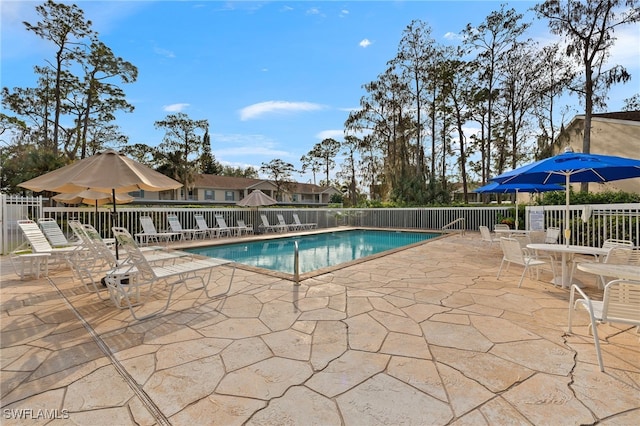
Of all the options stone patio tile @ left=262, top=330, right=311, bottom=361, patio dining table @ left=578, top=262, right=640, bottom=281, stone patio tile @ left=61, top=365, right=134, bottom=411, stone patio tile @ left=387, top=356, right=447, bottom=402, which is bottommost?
stone patio tile @ left=387, top=356, right=447, bottom=402

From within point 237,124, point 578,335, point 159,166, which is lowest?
point 578,335

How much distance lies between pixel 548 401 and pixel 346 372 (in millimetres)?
1291

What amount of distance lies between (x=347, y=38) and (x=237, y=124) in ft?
55.6

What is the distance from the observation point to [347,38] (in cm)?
883

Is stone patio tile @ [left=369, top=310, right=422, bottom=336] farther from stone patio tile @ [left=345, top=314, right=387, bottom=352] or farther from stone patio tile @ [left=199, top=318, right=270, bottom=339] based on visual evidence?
stone patio tile @ [left=199, top=318, right=270, bottom=339]

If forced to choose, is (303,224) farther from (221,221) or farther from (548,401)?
(548,401)

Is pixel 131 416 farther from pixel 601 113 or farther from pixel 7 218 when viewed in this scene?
pixel 601 113

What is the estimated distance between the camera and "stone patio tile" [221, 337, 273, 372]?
2.24 meters

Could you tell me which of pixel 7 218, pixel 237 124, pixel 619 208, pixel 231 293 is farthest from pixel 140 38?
pixel 237 124

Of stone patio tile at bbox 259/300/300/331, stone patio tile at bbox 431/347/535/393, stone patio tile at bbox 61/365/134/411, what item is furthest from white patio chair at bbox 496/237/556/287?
stone patio tile at bbox 61/365/134/411

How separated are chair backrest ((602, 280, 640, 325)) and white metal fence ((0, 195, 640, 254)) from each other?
5.51 meters

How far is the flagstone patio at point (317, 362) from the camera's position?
171 cm

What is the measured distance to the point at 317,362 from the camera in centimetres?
226

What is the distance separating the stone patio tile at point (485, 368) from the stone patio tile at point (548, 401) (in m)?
0.06
